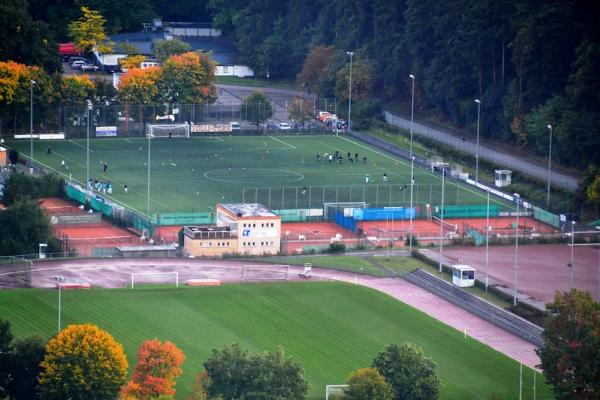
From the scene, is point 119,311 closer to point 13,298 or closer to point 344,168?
point 13,298

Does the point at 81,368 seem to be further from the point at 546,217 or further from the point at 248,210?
the point at 546,217

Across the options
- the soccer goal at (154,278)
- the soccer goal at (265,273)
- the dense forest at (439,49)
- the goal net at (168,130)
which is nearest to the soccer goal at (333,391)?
the soccer goal at (154,278)

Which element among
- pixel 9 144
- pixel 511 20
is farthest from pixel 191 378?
pixel 511 20

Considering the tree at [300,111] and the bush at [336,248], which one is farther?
the tree at [300,111]

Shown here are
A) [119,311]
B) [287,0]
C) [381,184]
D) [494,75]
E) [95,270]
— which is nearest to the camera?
[119,311]

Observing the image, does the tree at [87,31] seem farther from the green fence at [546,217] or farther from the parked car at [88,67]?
the green fence at [546,217]

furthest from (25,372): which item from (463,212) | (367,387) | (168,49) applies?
(168,49)
